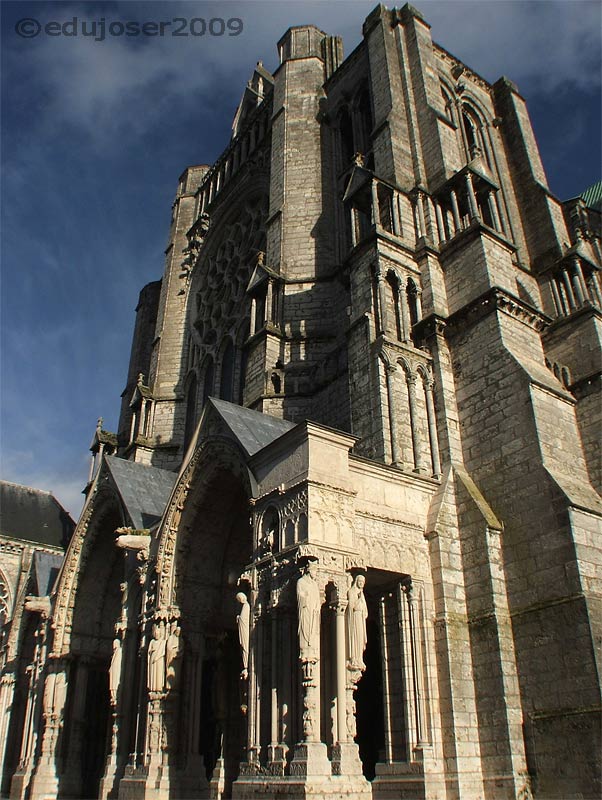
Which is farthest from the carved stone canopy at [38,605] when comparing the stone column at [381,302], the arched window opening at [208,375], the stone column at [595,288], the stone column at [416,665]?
the stone column at [595,288]

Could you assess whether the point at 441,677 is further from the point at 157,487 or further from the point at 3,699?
the point at 3,699

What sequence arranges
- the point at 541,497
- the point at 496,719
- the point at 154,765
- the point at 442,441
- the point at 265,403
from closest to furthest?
the point at 496,719 → the point at 541,497 → the point at 154,765 → the point at 442,441 → the point at 265,403

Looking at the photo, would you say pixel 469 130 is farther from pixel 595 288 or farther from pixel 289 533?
pixel 289 533

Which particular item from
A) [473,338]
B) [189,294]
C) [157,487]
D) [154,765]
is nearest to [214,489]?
[157,487]

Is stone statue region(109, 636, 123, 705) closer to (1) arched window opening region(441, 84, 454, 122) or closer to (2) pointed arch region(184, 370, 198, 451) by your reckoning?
(2) pointed arch region(184, 370, 198, 451)

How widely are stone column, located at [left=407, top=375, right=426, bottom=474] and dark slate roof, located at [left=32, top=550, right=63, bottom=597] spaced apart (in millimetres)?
11742

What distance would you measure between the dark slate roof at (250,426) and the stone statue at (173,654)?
11.5ft

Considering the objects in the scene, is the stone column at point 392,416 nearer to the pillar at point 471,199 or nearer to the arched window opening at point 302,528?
the arched window opening at point 302,528

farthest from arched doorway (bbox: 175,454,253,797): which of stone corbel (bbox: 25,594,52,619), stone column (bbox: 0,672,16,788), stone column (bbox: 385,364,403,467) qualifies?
stone column (bbox: 0,672,16,788)

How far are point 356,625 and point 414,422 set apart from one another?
4.19m

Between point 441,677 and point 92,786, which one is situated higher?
point 441,677

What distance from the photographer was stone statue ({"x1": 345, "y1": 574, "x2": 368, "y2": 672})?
862cm

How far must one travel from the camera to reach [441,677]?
31.4ft

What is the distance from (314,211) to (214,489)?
34.3 feet
